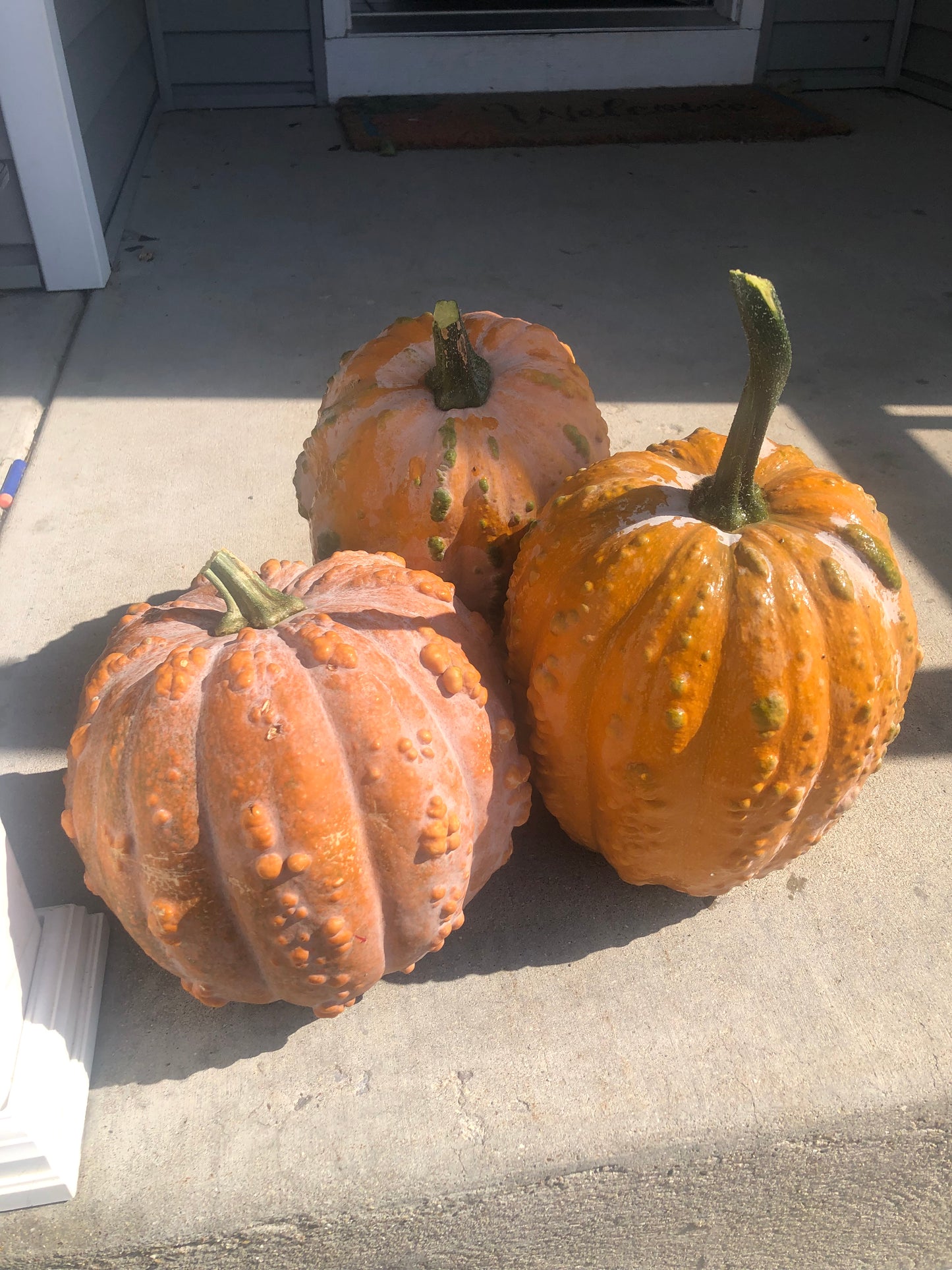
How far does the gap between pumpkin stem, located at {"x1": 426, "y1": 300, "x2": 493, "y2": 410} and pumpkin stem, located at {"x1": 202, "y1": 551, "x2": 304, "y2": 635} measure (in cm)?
62

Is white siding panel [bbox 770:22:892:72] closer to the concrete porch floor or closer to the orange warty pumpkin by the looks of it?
the concrete porch floor

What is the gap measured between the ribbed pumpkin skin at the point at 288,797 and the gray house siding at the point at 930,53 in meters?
7.91

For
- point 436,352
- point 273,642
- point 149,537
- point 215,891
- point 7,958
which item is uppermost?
point 436,352

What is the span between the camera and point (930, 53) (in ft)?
24.2

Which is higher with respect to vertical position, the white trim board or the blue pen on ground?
the white trim board

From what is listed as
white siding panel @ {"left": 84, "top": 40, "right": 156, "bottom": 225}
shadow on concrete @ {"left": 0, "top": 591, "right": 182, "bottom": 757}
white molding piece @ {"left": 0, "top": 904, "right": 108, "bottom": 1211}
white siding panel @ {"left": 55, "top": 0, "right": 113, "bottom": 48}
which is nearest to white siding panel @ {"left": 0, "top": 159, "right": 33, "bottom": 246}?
white siding panel @ {"left": 84, "top": 40, "right": 156, "bottom": 225}

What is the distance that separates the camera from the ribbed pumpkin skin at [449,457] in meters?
1.92

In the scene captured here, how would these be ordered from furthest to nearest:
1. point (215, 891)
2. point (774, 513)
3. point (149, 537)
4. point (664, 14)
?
point (664, 14)
point (149, 537)
point (774, 513)
point (215, 891)

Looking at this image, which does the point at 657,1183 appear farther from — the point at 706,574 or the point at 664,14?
the point at 664,14

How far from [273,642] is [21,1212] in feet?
3.10

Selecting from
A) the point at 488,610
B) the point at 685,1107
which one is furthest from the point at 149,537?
the point at 685,1107

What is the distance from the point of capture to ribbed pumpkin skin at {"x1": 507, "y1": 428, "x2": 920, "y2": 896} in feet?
4.86

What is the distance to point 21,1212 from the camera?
4.81 ft

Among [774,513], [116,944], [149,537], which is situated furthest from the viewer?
[149,537]
